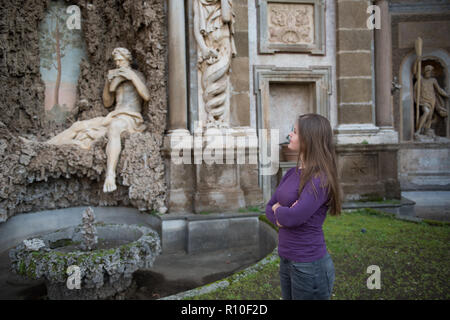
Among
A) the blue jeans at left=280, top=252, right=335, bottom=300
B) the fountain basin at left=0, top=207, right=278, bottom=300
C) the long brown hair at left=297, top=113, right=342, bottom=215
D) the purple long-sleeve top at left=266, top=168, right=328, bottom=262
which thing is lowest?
the fountain basin at left=0, top=207, right=278, bottom=300

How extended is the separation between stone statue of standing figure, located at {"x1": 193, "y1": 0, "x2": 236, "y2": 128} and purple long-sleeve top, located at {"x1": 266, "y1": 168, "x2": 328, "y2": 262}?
3.58 metres

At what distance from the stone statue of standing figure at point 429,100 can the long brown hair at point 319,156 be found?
303 inches

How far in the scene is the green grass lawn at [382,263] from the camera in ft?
9.14

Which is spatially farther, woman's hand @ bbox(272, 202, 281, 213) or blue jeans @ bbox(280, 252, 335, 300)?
woman's hand @ bbox(272, 202, 281, 213)

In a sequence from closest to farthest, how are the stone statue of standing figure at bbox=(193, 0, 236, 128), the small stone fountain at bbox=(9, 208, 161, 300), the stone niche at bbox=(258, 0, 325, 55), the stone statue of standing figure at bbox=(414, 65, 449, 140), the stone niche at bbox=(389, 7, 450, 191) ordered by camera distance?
the small stone fountain at bbox=(9, 208, 161, 300), the stone statue of standing figure at bbox=(193, 0, 236, 128), the stone niche at bbox=(258, 0, 325, 55), the stone niche at bbox=(389, 7, 450, 191), the stone statue of standing figure at bbox=(414, 65, 449, 140)

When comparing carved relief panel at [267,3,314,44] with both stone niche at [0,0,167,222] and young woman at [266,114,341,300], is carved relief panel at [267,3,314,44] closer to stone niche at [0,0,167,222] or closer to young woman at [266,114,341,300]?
stone niche at [0,0,167,222]

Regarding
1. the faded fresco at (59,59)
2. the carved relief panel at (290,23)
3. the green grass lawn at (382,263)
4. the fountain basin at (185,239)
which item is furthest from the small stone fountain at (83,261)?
the carved relief panel at (290,23)

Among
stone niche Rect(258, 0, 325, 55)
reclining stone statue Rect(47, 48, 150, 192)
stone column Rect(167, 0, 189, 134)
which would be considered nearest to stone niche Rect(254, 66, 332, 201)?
stone niche Rect(258, 0, 325, 55)

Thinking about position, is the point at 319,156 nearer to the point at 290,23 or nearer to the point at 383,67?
the point at 290,23

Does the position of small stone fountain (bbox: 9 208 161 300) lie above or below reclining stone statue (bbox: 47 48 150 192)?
below

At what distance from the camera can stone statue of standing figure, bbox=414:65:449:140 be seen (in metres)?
8.39

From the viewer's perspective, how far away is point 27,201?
534 cm

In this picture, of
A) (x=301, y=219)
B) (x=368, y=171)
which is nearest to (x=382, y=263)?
(x=301, y=219)
